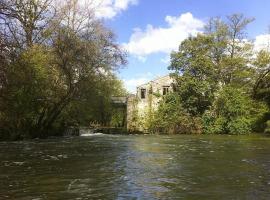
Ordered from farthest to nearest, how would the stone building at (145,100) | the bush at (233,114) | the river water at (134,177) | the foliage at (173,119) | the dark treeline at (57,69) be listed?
the stone building at (145,100) → the foliage at (173,119) → the bush at (233,114) → the dark treeline at (57,69) → the river water at (134,177)

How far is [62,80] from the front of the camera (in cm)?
4056

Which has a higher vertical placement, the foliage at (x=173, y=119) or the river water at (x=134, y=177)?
the foliage at (x=173, y=119)

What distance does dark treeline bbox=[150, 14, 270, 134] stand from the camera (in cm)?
5109

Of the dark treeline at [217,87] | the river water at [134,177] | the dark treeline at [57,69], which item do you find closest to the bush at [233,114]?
the dark treeline at [217,87]

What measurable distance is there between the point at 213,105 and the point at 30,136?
24296 mm

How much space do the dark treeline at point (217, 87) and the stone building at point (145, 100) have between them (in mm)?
1723

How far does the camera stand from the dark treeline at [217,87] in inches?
2012

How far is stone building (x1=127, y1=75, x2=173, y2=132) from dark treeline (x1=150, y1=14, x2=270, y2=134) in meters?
1.72

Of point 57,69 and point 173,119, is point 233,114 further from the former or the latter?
point 57,69

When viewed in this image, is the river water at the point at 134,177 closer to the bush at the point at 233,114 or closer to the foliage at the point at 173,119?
the foliage at the point at 173,119

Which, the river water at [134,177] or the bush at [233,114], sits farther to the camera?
the bush at [233,114]

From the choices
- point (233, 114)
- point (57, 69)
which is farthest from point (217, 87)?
point (57, 69)

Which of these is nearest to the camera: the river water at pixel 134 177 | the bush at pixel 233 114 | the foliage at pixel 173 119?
the river water at pixel 134 177

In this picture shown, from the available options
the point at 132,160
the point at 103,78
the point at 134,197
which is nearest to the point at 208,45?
the point at 103,78
